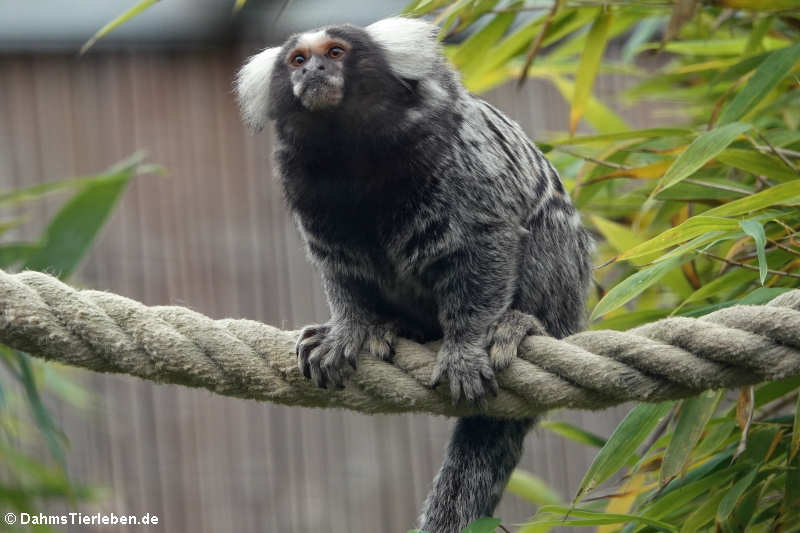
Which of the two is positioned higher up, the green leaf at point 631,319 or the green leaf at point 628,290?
the green leaf at point 628,290

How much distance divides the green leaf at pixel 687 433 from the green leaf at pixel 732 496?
99 mm

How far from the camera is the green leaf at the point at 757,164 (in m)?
2.35

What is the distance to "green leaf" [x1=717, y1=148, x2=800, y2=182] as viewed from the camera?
2.35m

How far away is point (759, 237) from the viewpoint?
175cm

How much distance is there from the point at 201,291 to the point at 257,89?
2.29 meters

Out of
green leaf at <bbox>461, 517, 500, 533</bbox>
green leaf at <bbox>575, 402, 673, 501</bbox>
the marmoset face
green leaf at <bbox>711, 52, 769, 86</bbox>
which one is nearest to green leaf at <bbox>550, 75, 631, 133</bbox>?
green leaf at <bbox>711, 52, 769, 86</bbox>

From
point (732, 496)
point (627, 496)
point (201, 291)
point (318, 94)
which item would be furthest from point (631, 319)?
point (201, 291)

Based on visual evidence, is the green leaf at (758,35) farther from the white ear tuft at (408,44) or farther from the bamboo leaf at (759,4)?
the white ear tuft at (408,44)

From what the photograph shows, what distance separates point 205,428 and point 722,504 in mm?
2903

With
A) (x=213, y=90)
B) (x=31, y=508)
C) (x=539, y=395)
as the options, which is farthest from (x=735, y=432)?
(x=213, y=90)

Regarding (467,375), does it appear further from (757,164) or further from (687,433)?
(757,164)

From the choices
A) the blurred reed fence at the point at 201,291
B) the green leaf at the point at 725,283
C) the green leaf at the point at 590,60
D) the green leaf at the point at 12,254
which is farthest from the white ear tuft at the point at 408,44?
the blurred reed fence at the point at 201,291

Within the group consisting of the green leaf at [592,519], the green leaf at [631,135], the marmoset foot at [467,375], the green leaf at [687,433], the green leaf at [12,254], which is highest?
the green leaf at [631,135]

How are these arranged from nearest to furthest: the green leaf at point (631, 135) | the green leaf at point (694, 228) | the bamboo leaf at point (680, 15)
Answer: the green leaf at point (694, 228) < the bamboo leaf at point (680, 15) < the green leaf at point (631, 135)
